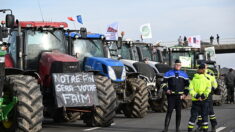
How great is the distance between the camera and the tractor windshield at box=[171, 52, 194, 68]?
26531 millimetres

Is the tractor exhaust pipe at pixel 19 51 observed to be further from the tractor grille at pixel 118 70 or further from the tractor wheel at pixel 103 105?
the tractor grille at pixel 118 70

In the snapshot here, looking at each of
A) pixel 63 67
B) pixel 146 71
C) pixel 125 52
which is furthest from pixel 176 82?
pixel 125 52

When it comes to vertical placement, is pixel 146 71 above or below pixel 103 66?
below

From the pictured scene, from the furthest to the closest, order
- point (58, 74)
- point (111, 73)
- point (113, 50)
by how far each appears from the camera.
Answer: point (113, 50)
point (111, 73)
point (58, 74)

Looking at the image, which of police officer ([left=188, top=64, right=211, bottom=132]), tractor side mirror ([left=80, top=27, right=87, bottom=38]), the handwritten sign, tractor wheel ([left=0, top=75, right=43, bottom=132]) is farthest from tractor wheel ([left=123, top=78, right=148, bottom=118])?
Result: tractor wheel ([left=0, top=75, right=43, bottom=132])

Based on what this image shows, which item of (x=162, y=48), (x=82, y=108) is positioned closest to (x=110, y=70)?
(x=82, y=108)

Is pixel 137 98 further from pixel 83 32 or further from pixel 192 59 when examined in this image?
pixel 192 59

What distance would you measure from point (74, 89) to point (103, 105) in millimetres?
1048

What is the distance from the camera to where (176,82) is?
43.9ft

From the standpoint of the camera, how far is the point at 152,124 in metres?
16.1

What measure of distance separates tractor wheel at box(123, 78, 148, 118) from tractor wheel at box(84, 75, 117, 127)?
3335 millimetres

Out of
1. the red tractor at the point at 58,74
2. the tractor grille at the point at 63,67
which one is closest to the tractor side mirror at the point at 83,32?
the red tractor at the point at 58,74

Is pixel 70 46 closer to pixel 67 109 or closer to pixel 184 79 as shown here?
pixel 67 109

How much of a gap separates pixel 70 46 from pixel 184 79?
4569 mm
